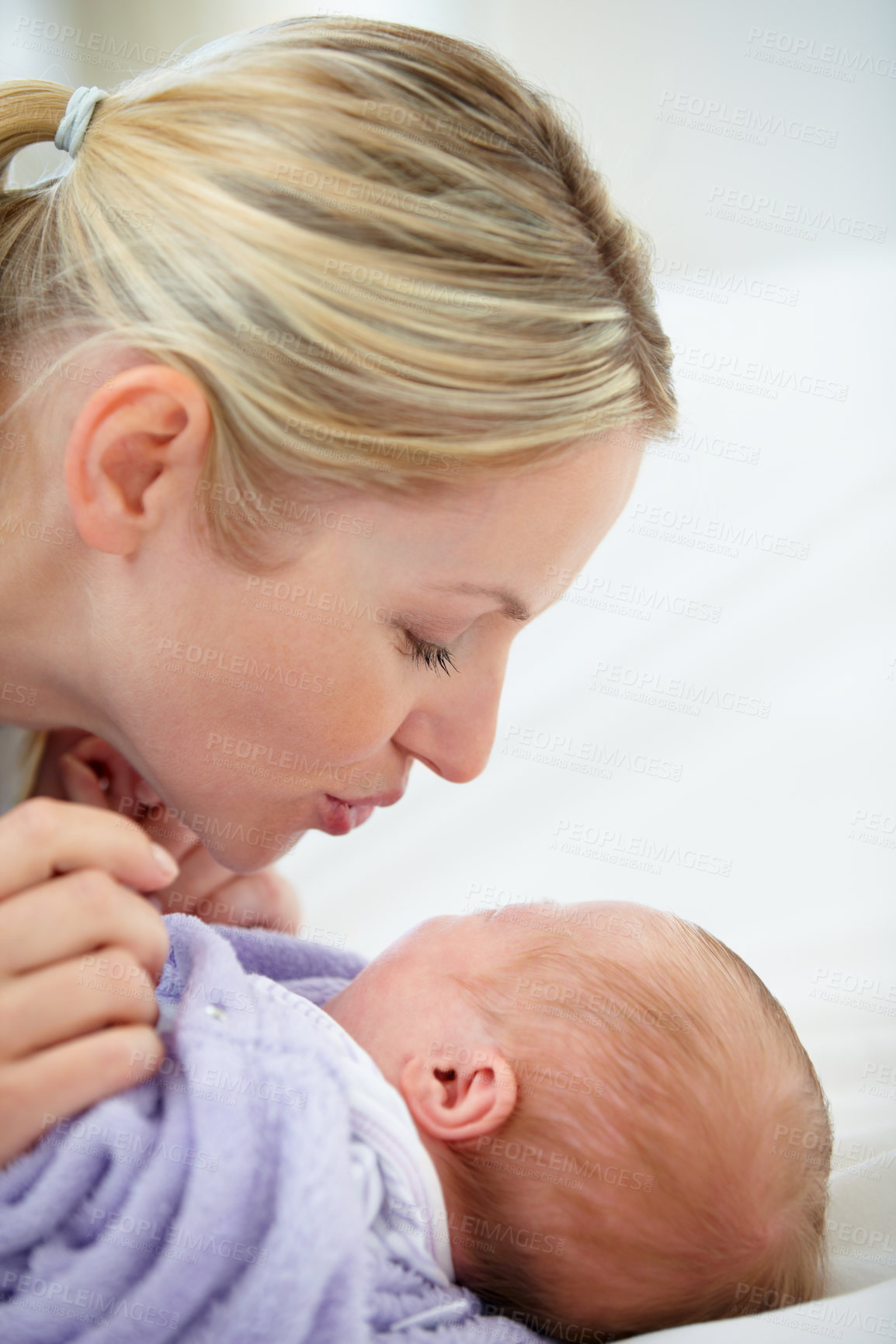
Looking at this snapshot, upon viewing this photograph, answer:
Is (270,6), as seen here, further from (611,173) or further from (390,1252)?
(390,1252)

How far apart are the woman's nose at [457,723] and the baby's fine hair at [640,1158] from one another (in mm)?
245

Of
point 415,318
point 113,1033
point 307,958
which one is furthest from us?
point 307,958

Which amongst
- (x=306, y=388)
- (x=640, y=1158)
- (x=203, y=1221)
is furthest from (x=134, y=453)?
(x=640, y=1158)

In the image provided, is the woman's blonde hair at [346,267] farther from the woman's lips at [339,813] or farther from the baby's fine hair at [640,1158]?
the baby's fine hair at [640,1158]

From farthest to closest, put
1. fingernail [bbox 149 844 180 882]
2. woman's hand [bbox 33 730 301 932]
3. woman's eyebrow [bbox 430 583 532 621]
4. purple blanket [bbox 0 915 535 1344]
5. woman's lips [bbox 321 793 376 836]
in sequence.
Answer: woman's hand [bbox 33 730 301 932] < woman's lips [bbox 321 793 376 836] < woman's eyebrow [bbox 430 583 532 621] < fingernail [bbox 149 844 180 882] < purple blanket [bbox 0 915 535 1344]

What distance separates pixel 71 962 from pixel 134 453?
441mm

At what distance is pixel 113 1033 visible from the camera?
791 mm

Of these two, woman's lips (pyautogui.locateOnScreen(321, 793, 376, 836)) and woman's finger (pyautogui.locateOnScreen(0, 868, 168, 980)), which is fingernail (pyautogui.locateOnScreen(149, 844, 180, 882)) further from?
woman's lips (pyautogui.locateOnScreen(321, 793, 376, 836))

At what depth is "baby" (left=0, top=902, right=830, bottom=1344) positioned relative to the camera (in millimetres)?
740

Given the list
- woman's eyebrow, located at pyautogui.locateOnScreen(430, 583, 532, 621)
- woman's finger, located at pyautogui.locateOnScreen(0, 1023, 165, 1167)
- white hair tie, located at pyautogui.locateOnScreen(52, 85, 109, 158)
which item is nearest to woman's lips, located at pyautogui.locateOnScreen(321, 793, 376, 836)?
woman's eyebrow, located at pyautogui.locateOnScreen(430, 583, 532, 621)

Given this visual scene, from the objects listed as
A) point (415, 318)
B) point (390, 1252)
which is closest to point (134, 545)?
point (415, 318)

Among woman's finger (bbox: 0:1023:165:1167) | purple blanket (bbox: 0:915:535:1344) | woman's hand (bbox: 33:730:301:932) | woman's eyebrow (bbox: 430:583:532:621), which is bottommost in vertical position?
woman's hand (bbox: 33:730:301:932)

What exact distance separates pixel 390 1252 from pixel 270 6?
2429mm

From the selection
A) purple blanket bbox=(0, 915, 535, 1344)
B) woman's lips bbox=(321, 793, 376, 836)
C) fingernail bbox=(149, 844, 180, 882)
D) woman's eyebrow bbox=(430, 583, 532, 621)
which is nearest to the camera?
purple blanket bbox=(0, 915, 535, 1344)
